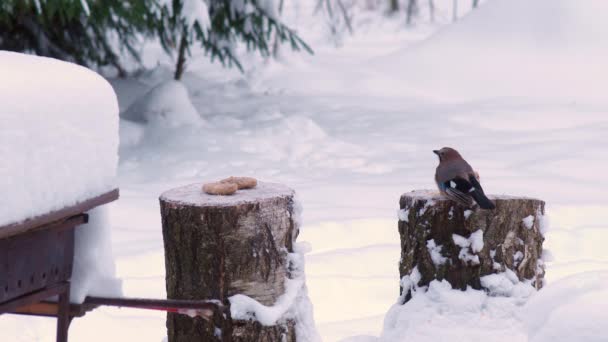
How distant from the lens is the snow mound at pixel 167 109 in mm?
7527

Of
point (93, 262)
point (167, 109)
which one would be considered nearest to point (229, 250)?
point (93, 262)

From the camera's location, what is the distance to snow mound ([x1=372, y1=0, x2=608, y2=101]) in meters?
8.69

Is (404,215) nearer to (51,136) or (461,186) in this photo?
→ (461,186)

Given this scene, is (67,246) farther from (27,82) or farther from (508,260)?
(508,260)

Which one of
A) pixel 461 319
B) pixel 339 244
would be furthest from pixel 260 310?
pixel 339 244

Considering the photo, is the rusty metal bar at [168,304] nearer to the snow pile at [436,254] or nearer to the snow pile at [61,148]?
the snow pile at [61,148]

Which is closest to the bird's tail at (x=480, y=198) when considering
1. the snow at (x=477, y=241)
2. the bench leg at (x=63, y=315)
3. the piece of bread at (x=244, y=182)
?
the snow at (x=477, y=241)

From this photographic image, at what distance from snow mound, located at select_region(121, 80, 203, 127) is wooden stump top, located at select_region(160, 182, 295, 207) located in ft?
15.1

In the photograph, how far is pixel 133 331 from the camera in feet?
11.6

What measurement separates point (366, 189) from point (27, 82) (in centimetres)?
390

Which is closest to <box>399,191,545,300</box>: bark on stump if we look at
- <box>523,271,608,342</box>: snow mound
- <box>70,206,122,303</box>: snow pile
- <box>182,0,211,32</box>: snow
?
<box>523,271,608,342</box>: snow mound

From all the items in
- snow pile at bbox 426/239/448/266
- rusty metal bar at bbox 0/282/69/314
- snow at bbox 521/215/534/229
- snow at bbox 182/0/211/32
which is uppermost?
snow at bbox 182/0/211/32

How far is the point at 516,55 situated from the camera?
9.24m

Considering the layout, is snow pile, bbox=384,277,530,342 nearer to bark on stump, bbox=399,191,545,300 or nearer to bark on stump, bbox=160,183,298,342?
bark on stump, bbox=399,191,545,300
